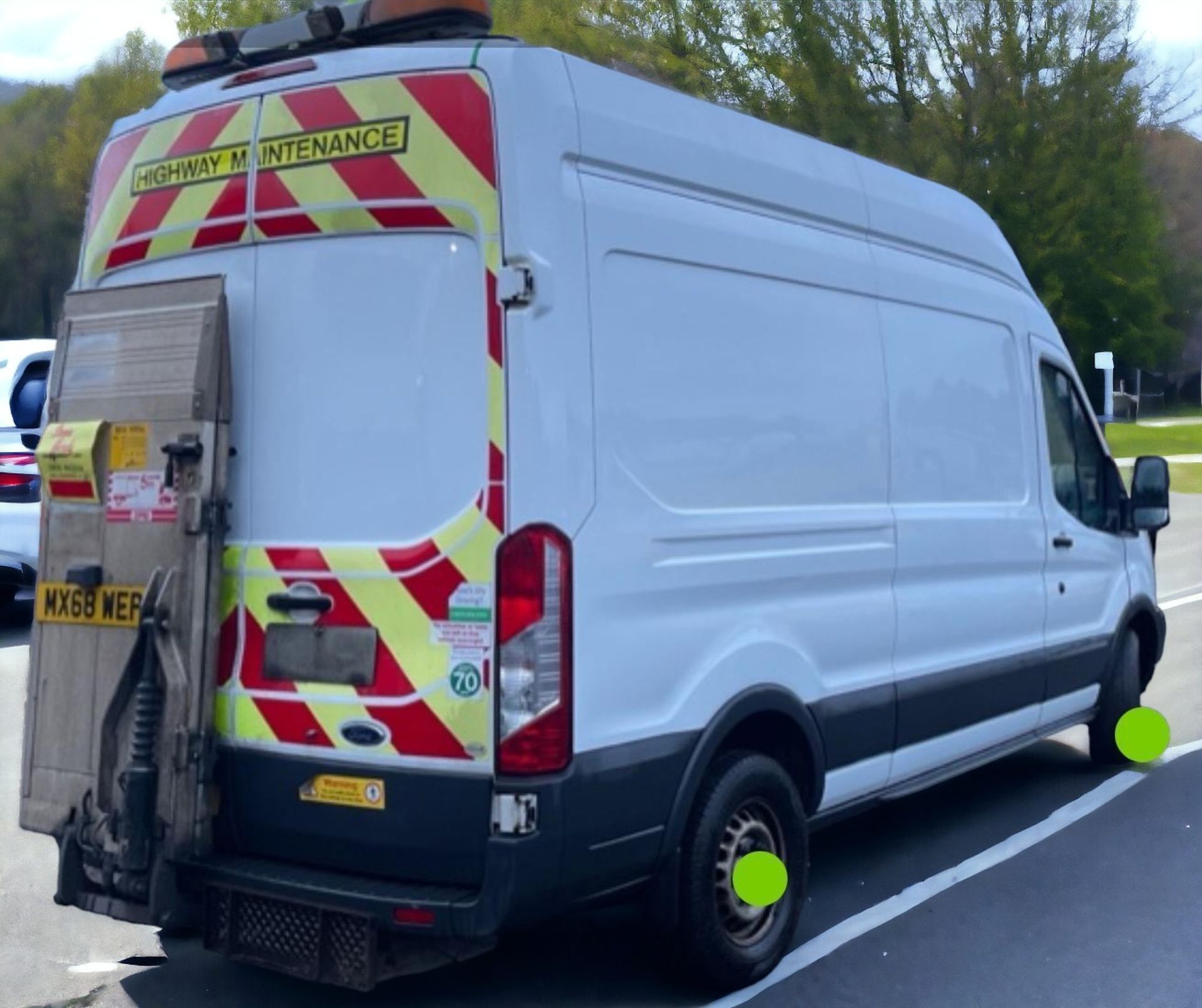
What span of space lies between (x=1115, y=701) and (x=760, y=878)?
11.7 ft

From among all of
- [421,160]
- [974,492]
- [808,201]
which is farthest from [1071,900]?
[421,160]

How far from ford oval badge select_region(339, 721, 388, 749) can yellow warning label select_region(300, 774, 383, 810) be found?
0.09m

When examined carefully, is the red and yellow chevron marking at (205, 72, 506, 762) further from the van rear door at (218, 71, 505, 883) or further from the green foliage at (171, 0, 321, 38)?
the green foliage at (171, 0, 321, 38)

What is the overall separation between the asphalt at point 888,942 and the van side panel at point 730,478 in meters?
0.61

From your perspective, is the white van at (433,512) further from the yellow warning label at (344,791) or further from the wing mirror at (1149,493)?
the wing mirror at (1149,493)

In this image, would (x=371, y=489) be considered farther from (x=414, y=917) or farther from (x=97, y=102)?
(x=97, y=102)

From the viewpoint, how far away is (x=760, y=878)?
16.4ft

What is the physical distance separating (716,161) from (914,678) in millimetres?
2111

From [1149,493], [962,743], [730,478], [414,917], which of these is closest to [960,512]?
[962,743]

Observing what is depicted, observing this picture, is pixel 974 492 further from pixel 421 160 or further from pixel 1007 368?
pixel 421 160

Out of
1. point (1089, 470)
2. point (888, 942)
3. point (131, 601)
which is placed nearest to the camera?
point (131, 601)

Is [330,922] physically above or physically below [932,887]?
above

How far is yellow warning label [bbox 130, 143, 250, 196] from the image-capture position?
4742 millimetres

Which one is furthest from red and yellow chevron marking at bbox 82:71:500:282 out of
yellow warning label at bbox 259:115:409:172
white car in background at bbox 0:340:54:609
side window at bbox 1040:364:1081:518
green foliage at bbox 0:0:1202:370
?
green foliage at bbox 0:0:1202:370
